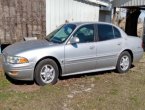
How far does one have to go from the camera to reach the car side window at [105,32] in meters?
8.89

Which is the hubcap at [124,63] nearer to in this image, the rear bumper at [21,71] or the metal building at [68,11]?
the rear bumper at [21,71]

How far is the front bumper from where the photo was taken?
738cm

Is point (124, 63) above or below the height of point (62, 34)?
below

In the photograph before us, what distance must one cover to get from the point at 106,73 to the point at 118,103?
2.83 metres

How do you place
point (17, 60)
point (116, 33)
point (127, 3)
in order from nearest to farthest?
point (17, 60) → point (116, 33) → point (127, 3)

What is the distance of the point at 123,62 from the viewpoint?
9578 mm

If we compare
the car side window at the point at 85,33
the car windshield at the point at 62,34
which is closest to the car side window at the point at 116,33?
the car side window at the point at 85,33

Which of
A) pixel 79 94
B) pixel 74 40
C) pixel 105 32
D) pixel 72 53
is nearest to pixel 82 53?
pixel 72 53

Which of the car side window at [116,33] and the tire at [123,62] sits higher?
the car side window at [116,33]

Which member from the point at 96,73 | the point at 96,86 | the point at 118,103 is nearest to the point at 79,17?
the point at 96,73

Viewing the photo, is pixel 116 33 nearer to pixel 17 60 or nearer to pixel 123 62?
pixel 123 62

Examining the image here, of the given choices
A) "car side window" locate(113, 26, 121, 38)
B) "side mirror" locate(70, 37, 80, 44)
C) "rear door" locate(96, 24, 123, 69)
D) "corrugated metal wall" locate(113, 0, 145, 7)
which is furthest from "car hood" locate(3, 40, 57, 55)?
"corrugated metal wall" locate(113, 0, 145, 7)

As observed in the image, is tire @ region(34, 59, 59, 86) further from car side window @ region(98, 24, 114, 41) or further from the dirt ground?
car side window @ region(98, 24, 114, 41)

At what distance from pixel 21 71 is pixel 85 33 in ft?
7.45
